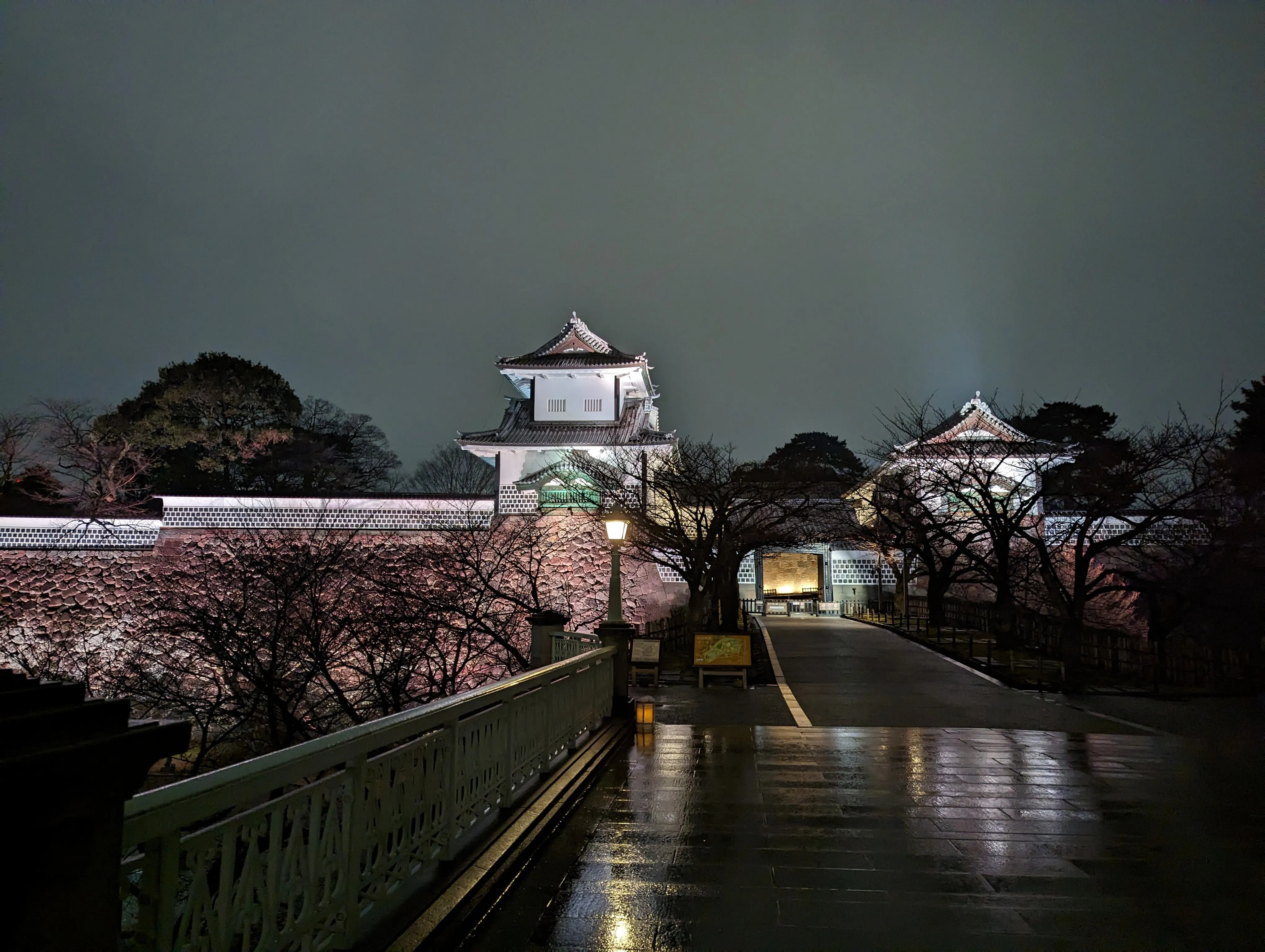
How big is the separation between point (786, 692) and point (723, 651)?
1.54 metres

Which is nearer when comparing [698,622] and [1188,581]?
[1188,581]

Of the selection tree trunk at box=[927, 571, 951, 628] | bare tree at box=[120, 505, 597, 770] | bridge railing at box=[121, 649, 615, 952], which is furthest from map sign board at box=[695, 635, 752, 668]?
tree trunk at box=[927, 571, 951, 628]

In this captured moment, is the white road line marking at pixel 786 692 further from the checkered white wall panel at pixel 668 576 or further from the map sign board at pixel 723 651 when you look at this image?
the checkered white wall panel at pixel 668 576

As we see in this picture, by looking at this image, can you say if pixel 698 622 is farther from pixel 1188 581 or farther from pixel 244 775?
pixel 244 775

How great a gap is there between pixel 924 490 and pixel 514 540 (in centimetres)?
1419

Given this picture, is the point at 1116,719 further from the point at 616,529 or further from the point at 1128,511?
the point at 1128,511

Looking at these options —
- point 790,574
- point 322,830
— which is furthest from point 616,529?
point 790,574

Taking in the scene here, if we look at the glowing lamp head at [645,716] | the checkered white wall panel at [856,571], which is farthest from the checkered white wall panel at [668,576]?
the glowing lamp head at [645,716]

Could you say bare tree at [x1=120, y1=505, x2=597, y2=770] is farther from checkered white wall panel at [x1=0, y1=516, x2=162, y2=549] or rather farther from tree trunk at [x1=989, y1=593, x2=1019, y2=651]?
tree trunk at [x1=989, y1=593, x2=1019, y2=651]

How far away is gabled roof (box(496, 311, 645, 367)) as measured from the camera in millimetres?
34156

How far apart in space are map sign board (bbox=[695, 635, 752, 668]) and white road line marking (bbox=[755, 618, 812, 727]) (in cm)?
89

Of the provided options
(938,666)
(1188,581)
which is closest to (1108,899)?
(938,666)

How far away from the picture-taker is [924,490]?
26.7 meters

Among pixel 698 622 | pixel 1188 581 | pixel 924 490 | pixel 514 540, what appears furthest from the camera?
pixel 924 490
